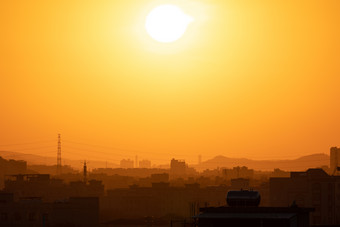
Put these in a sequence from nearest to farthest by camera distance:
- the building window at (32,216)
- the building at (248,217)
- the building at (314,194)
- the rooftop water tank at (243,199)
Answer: the building at (248,217) → the rooftop water tank at (243,199) → the building window at (32,216) → the building at (314,194)

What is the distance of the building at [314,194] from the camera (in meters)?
144

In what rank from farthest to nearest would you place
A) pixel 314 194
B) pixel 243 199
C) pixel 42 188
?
pixel 42 188, pixel 314 194, pixel 243 199

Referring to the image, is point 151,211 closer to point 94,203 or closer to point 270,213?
point 94,203

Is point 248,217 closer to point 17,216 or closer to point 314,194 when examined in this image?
point 17,216

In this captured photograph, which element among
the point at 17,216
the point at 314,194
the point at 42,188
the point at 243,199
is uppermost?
the point at 42,188

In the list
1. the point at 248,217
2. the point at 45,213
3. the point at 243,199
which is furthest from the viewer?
the point at 45,213

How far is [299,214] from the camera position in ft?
186

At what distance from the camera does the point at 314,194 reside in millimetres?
147625

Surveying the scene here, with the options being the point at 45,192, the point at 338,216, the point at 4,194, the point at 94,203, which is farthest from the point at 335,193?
the point at 45,192

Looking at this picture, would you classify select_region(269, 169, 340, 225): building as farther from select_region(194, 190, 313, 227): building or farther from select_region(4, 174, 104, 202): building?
select_region(194, 190, 313, 227): building

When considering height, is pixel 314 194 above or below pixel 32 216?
above

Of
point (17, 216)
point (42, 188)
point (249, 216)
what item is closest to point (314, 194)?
point (17, 216)

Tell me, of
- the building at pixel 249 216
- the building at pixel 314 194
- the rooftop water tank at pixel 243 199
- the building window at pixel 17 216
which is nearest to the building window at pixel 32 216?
the building window at pixel 17 216

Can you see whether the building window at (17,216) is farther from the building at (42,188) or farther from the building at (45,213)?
the building at (42,188)
